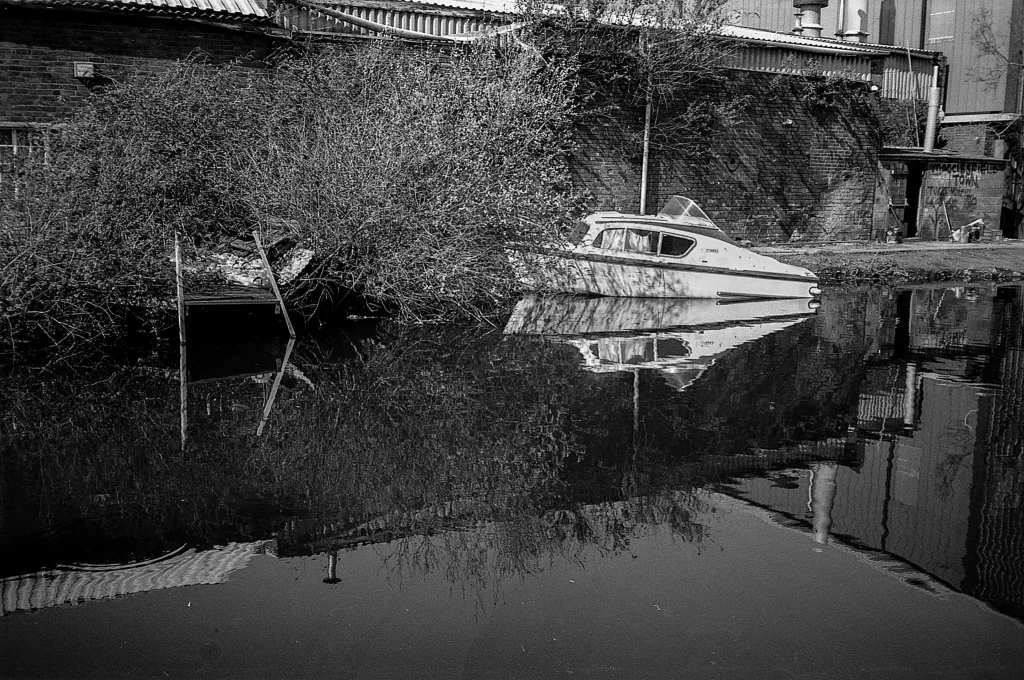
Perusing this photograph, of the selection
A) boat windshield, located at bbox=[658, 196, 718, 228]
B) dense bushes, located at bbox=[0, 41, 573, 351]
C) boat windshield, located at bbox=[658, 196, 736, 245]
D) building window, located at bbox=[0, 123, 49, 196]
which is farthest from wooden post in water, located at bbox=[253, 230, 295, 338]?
boat windshield, located at bbox=[658, 196, 718, 228]

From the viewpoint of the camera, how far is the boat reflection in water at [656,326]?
10523 millimetres

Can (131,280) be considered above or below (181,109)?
below

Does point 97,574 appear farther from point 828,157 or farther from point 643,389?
point 828,157

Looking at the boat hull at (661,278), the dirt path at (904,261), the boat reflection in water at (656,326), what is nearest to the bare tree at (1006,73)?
the dirt path at (904,261)

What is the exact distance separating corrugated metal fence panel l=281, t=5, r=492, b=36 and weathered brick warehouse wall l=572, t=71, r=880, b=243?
10.1ft

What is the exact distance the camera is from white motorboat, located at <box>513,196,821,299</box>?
1490 centimetres

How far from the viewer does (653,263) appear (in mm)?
14977

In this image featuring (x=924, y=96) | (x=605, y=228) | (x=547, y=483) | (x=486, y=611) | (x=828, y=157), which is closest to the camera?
(x=486, y=611)

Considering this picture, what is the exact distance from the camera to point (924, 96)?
2553cm

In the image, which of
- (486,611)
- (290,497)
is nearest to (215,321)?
(290,497)

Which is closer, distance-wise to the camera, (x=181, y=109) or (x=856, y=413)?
(x=856, y=413)

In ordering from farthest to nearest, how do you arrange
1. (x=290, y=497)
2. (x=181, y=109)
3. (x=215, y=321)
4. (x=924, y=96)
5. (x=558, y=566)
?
1. (x=924, y=96)
2. (x=181, y=109)
3. (x=215, y=321)
4. (x=290, y=497)
5. (x=558, y=566)

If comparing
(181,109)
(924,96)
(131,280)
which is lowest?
(131,280)

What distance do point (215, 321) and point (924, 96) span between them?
20.5m
